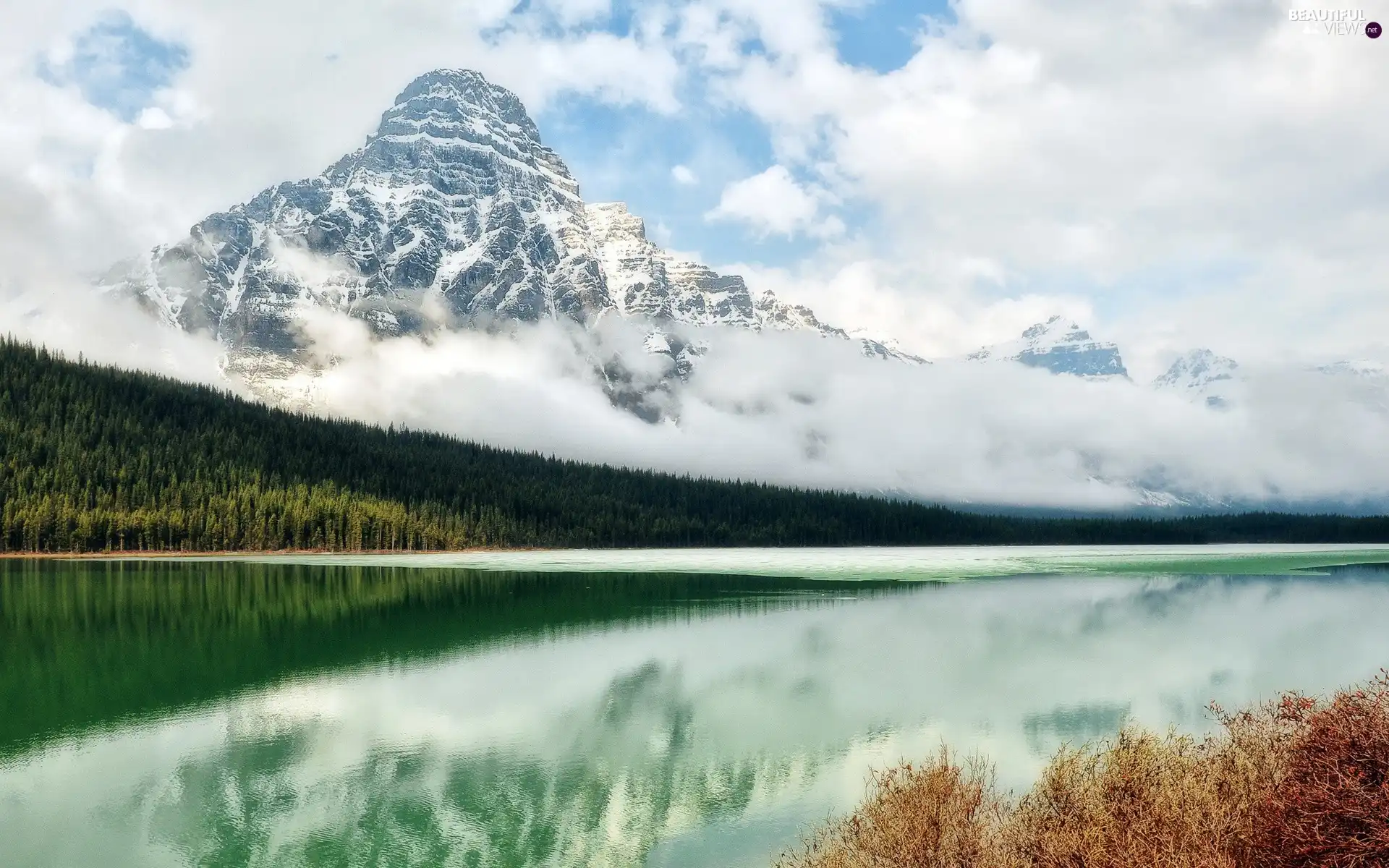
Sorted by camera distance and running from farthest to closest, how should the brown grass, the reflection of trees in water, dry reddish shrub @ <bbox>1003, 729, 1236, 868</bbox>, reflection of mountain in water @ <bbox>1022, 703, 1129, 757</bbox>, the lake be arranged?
reflection of mountain in water @ <bbox>1022, 703, 1129, 757</bbox> → the lake → the reflection of trees in water → dry reddish shrub @ <bbox>1003, 729, 1236, 868</bbox> → the brown grass

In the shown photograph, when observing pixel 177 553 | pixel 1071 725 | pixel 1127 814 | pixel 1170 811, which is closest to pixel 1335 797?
pixel 1170 811

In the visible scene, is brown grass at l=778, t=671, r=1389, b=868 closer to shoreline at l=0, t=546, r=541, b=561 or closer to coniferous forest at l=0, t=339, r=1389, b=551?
shoreline at l=0, t=546, r=541, b=561

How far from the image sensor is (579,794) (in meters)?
27.0

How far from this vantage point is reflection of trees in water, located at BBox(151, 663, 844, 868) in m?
22.5

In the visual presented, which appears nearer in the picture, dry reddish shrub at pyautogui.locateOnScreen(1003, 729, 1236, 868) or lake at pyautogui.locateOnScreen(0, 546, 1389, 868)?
dry reddish shrub at pyautogui.locateOnScreen(1003, 729, 1236, 868)

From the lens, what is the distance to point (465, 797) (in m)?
26.6

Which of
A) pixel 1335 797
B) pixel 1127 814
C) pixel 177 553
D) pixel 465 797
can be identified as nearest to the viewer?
pixel 1335 797

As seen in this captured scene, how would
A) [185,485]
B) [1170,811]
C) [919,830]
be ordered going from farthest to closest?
[185,485], [919,830], [1170,811]

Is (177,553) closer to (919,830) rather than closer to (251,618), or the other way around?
(251,618)

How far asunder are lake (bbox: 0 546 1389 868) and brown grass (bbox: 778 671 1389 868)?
16.1 ft

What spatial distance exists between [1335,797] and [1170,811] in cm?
291

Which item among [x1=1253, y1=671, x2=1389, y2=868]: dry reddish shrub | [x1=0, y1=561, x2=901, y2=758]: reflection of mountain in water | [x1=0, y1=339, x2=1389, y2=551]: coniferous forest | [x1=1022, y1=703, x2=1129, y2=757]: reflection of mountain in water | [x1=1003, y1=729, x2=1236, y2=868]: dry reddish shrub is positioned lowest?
[x1=1022, y1=703, x2=1129, y2=757]: reflection of mountain in water

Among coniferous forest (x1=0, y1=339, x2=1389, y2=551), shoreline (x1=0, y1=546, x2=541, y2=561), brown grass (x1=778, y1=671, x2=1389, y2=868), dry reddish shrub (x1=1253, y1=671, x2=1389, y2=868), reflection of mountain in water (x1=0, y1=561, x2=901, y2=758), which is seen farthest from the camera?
coniferous forest (x1=0, y1=339, x2=1389, y2=551)

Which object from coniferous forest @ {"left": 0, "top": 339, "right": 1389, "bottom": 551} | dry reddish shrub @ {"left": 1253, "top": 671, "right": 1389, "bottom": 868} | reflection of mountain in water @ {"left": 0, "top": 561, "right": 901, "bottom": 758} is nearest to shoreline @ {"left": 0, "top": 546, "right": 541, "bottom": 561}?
coniferous forest @ {"left": 0, "top": 339, "right": 1389, "bottom": 551}
